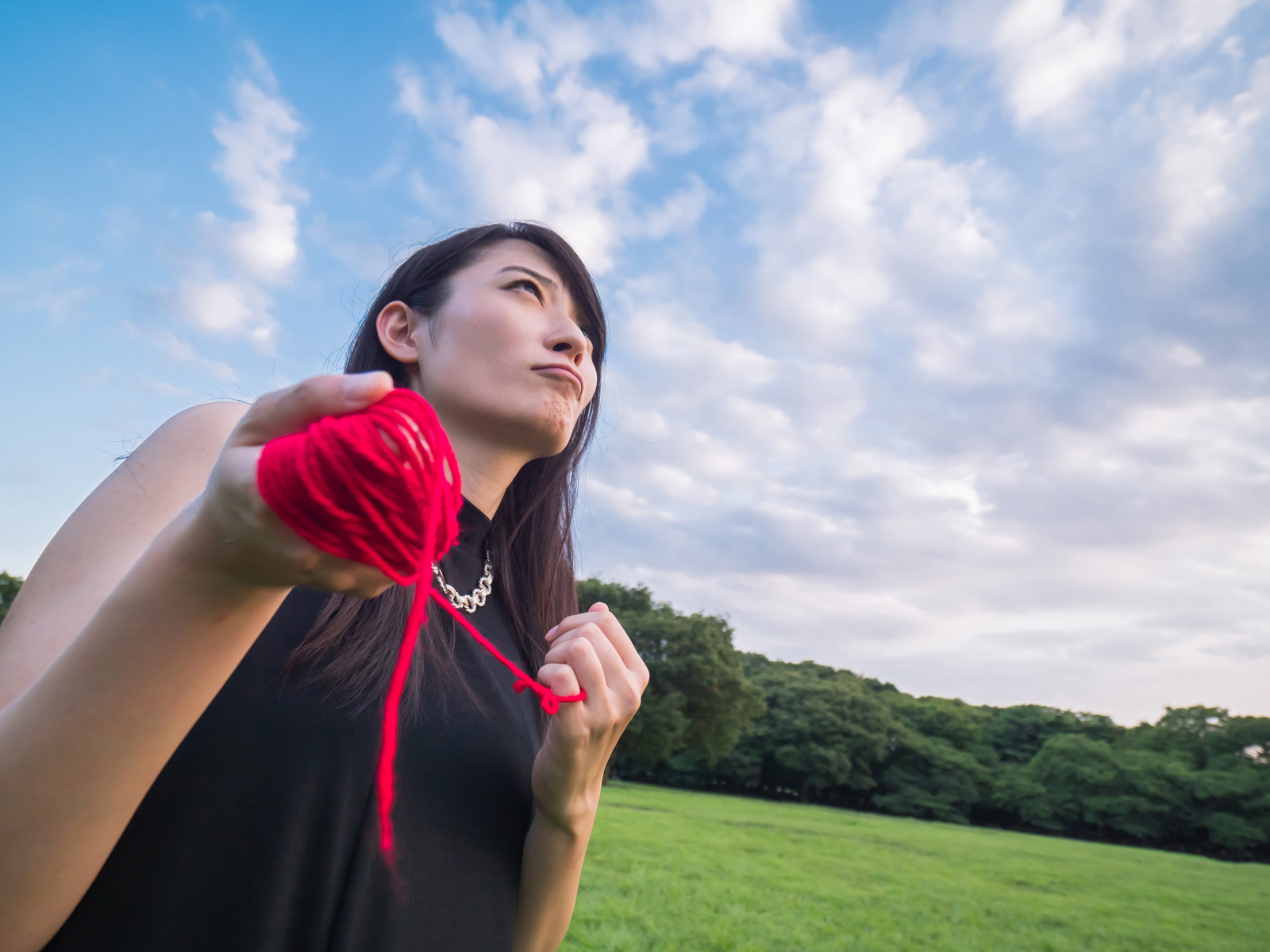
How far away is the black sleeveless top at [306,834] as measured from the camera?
1.17 meters

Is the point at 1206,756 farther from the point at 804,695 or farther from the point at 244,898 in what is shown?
the point at 244,898

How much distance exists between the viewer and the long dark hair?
1.42 metres

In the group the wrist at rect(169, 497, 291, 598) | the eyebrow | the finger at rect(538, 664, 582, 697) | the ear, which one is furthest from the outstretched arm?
the eyebrow

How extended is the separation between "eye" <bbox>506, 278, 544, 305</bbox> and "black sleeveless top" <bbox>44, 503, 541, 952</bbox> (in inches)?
36.8

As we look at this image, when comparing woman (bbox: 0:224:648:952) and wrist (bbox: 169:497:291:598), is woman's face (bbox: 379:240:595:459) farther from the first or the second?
wrist (bbox: 169:497:291:598)

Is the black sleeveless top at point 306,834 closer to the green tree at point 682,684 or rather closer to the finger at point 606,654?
the finger at point 606,654

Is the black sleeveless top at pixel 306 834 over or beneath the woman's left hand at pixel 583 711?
beneath

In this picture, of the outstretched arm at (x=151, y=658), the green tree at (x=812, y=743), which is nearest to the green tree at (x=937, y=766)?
the green tree at (x=812, y=743)

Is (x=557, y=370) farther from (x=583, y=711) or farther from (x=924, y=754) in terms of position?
(x=924, y=754)

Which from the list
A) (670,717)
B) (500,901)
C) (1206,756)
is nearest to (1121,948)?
(500,901)

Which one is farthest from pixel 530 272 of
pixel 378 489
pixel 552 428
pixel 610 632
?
pixel 378 489

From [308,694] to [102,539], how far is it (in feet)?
1.50

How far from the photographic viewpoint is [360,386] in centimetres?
77

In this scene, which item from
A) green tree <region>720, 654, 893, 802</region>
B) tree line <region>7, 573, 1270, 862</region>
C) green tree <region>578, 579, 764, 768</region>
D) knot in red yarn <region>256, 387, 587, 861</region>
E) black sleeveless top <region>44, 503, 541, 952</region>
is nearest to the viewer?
knot in red yarn <region>256, 387, 587, 861</region>
